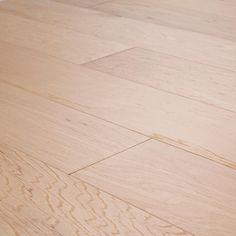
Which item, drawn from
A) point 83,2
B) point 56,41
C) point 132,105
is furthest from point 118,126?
point 83,2

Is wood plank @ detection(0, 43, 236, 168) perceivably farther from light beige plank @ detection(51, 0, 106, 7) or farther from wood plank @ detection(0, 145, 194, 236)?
light beige plank @ detection(51, 0, 106, 7)

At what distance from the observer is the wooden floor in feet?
2.45

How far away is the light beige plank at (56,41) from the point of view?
1.37 m

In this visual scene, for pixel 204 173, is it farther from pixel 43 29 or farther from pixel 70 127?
pixel 43 29

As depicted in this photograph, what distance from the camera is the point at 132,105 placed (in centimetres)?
107

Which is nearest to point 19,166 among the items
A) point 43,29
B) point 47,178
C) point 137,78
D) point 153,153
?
point 47,178

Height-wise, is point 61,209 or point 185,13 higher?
point 185,13

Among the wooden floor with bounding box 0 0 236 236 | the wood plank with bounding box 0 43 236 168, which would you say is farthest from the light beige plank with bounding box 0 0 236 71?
the wood plank with bounding box 0 43 236 168

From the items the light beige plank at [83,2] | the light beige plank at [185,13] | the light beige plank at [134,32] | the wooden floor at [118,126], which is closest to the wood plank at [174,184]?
the wooden floor at [118,126]

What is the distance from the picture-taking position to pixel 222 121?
3.28 feet

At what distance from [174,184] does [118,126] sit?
209mm

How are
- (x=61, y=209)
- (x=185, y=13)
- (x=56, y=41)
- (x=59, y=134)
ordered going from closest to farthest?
(x=61, y=209)
(x=59, y=134)
(x=56, y=41)
(x=185, y=13)

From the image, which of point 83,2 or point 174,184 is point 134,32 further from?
point 174,184

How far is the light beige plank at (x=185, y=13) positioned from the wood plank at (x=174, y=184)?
0.69m
